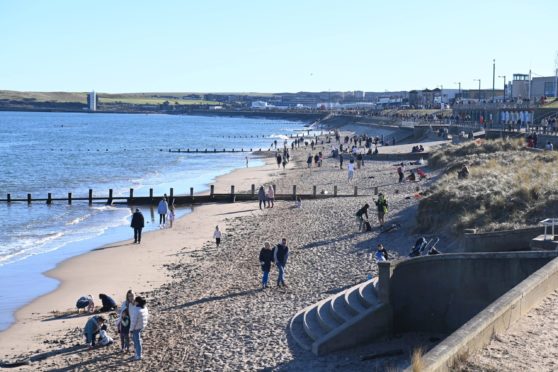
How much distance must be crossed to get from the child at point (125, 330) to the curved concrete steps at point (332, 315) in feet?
10.0

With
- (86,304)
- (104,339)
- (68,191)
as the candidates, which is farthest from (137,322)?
(68,191)

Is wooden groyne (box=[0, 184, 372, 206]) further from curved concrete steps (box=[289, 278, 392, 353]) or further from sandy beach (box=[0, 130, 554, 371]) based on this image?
curved concrete steps (box=[289, 278, 392, 353])

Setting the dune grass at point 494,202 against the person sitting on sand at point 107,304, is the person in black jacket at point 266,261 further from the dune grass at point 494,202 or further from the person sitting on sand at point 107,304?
the dune grass at point 494,202

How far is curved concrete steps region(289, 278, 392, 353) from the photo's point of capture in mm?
13953

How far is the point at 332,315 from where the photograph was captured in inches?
587

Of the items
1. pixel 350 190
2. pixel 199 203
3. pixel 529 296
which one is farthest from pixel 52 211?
pixel 529 296

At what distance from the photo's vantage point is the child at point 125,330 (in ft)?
48.1

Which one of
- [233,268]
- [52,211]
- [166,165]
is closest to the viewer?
[233,268]

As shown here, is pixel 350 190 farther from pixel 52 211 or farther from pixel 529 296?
pixel 529 296

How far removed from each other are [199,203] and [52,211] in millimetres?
7101

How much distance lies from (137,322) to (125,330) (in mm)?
665

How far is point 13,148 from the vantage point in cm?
9919

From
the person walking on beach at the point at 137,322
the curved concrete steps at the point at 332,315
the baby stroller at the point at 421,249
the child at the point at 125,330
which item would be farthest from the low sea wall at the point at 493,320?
the child at the point at 125,330

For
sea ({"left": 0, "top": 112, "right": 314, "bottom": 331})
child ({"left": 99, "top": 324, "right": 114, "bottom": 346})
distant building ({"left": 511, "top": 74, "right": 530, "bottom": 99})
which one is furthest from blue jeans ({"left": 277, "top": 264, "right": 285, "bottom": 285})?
distant building ({"left": 511, "top": 74, "right": 530, "bottom": 99})
